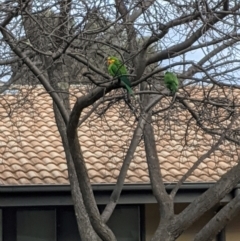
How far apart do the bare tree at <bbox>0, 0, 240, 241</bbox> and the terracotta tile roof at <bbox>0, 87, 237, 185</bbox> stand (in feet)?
3.53

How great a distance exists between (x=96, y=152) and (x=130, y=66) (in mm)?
3762

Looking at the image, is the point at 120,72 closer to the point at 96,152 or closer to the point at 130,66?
the point at 130,66

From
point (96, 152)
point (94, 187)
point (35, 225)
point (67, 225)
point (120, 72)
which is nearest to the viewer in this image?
point (120, 72)

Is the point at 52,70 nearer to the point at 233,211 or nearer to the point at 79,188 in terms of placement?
the point at 79,188

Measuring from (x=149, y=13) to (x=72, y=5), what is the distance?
92 centimetres

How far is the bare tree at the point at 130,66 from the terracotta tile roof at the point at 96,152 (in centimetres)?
107

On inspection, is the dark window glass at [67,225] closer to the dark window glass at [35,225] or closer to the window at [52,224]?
the window at [52,224]

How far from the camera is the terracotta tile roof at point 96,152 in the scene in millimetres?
10158

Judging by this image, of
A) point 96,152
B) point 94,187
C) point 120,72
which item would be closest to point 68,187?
point 94,187

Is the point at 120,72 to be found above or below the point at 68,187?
above

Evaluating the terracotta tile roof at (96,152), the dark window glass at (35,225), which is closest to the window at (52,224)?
the dark window glass at (35,225)

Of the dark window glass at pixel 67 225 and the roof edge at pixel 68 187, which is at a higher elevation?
the roof edge at pixel 68 187

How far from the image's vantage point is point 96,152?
11.5m

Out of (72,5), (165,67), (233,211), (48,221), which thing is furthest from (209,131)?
(48,221)
